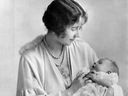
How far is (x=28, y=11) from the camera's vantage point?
2.08 m

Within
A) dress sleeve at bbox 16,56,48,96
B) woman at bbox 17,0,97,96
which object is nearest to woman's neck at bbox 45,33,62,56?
woman at bbox 17,0,97,96

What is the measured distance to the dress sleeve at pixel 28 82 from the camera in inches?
57.2

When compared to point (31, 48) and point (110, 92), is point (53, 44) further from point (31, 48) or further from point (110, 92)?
point (110, 92)

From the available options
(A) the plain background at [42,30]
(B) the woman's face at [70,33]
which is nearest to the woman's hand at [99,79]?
(B) the woman's face at [70,33]

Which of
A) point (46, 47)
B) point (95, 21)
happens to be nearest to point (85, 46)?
point (46, 47)

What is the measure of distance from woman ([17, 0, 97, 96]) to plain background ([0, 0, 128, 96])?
56cm

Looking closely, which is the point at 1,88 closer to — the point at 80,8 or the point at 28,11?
Result: the point at 28,11

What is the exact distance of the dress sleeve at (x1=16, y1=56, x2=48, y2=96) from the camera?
145 cm

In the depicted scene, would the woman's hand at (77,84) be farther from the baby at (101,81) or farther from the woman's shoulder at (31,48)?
the woman's shoulder at (31,48)

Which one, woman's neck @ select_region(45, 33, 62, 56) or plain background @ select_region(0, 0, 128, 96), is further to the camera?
plain background @ select_region(0, 0, 128, 96)

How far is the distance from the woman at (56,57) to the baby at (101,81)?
3 cm

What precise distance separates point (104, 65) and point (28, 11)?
2.59 feet

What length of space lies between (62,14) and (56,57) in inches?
8.6

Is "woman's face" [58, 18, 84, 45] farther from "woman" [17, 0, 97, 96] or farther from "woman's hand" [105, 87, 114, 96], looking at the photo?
"woman's hand" [105, 87, 114, 96]
